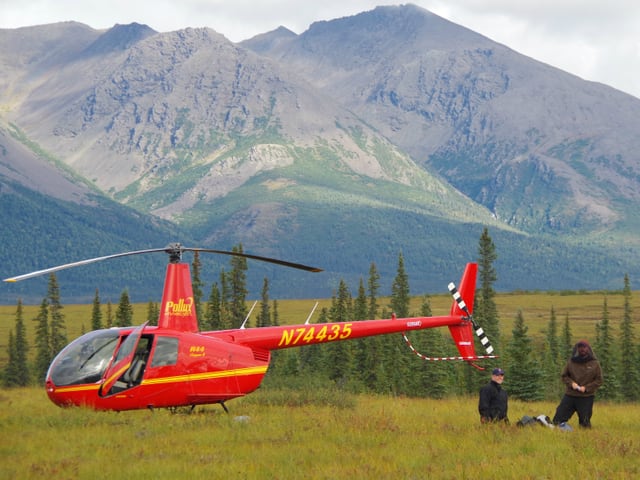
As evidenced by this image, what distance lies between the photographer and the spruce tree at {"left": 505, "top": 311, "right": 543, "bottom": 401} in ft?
201

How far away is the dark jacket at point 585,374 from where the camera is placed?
22.2 meters

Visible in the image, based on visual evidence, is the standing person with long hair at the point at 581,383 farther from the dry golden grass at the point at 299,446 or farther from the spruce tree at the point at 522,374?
the spruce tree at the point at 522,374

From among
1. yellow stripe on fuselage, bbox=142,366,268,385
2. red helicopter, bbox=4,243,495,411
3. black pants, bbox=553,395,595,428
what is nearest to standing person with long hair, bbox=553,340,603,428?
black pants, bbox=553,395,595,428

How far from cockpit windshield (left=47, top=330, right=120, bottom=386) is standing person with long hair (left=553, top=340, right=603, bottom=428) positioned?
35.5 ft

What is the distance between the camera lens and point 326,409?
88.8 feet

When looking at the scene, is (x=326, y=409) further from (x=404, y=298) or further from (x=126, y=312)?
(x=404, y=298)

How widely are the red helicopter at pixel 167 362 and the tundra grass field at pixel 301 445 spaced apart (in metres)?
0.51

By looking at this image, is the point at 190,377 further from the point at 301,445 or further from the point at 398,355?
the point at 398,355

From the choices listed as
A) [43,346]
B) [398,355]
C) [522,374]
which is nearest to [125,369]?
[522,374]

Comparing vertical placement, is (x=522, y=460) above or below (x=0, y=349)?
above

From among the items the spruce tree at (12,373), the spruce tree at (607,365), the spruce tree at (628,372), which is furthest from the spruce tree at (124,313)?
the spruce tree at (628,372)

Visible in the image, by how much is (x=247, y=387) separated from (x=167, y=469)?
25.3ft

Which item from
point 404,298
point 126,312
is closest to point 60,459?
point 126,312

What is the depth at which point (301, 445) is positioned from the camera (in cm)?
2020
